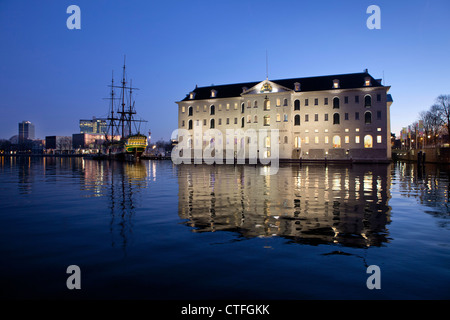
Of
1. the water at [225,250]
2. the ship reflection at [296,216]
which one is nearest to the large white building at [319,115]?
the ship reflection at [296,216]

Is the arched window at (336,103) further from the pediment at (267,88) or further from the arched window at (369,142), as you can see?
the pediment at (267,88)

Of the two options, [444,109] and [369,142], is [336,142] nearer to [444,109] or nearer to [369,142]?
[369,142]

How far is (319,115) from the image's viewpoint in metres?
73.4

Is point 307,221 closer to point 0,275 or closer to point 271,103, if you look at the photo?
point 0,275

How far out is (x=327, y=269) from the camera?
18.0ft

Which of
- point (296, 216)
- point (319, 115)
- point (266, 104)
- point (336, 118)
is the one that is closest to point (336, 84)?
point (336, 118)

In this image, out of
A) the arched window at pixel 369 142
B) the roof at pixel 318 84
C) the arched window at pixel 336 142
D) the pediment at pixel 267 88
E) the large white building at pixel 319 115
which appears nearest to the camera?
the large white building at pixel 319 115

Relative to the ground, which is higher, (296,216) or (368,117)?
(368,117)

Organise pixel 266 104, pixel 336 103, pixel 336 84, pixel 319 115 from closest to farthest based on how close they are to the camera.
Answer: pixel 336 84
pixel 336 103
pixel 319 115
pixel 266 104

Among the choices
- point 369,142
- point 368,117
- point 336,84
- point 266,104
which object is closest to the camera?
point 369,142

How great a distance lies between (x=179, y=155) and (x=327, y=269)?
89.7 m

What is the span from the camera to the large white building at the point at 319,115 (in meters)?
69.4

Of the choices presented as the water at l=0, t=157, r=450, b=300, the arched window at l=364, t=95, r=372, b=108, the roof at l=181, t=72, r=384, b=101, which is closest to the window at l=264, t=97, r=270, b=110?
the roof at l=181, t=72, r=384, b=101

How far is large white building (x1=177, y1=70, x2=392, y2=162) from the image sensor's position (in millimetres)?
69438
